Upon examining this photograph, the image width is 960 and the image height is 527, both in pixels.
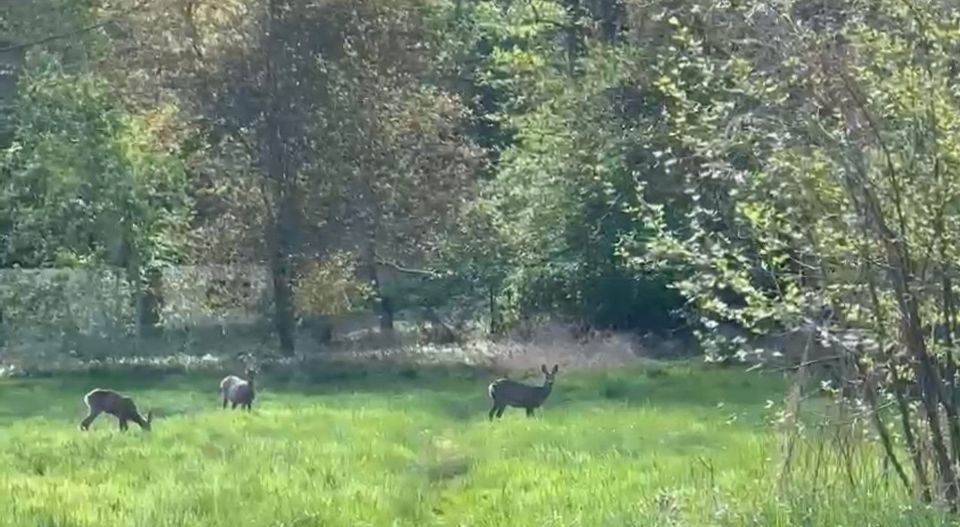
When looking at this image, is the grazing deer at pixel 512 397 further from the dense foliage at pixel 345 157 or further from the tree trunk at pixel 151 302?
the tree trunk at pixel 151 302

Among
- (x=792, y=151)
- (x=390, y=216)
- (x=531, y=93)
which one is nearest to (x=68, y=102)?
(x=390, y=216)

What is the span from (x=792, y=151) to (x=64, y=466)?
27.5 ft

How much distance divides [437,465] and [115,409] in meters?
6.09

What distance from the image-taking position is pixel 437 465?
1552cm

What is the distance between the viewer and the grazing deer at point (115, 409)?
19906 mm

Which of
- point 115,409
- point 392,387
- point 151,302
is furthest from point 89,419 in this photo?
point 151,302

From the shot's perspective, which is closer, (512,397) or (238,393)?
(512,397)

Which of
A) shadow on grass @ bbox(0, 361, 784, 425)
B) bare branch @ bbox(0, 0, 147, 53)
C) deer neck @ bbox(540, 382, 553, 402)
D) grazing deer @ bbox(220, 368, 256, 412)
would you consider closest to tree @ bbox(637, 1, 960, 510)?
shadow on grass @ bbox(0, 361, 784, 425)

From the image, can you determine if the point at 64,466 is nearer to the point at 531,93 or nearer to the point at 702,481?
the point at 702,481

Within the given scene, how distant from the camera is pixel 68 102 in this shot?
111 feet

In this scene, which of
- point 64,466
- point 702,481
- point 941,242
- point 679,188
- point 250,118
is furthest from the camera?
point 250,118

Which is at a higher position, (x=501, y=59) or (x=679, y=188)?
(x=501, y=59)

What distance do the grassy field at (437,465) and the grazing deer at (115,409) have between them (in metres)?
0.18

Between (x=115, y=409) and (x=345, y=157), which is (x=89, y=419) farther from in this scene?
(x=345, y=157)
